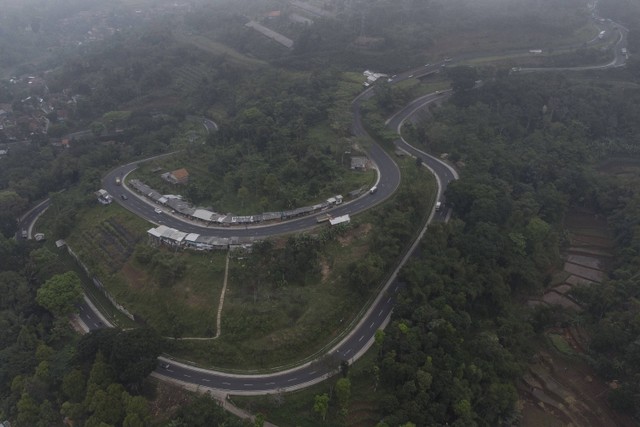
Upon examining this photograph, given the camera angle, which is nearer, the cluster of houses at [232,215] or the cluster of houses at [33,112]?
the cluster of houses at [232,215]

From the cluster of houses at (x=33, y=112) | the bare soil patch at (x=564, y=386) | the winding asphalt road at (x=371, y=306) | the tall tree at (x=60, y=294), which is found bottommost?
the cluster of houses at (x=33, y=112)

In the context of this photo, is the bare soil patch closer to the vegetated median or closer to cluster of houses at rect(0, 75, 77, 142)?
the vegetated median

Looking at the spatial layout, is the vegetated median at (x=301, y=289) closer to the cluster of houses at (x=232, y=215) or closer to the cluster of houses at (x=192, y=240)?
the cluster of houses at (x=192, y=240)

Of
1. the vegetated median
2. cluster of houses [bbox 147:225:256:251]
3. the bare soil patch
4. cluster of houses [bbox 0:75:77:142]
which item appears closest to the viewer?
the bare soil patch

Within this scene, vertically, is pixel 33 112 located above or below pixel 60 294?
below

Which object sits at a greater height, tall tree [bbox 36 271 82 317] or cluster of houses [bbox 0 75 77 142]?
tall tree [bbox 36 271 82 317]

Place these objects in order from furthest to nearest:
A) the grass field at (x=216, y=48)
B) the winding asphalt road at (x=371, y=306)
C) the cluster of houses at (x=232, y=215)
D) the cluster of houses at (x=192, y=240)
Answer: the grass field at (x=216, y=48) → the cluster of houses at (x=232, y=215) → the cluster of houses at (x=192, y=240) → the winding asphalt road at (x=371, y=306)

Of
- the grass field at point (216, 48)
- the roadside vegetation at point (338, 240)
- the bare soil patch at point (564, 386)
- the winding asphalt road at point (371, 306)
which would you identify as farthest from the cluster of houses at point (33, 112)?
the bare soil patch at point (564, 386)

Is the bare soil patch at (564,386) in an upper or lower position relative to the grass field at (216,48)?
lower

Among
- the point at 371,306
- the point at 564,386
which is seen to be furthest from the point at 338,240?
the point at 564,386

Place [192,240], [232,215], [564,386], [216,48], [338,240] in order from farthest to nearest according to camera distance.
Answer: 1. [216,48]
2. [232,215]
3. [338,240]
4. [192,240]
5. [564,386]

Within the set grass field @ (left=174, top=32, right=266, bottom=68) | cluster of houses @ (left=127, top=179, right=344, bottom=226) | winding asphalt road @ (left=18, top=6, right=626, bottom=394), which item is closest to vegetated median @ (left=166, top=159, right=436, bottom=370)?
winding asphalt road @ (left=18, top=6, right=626, bottom=394)

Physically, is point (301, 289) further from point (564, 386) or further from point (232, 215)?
point (564, 386)

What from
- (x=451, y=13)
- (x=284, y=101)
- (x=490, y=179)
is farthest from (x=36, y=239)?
(x=451, y=13)
